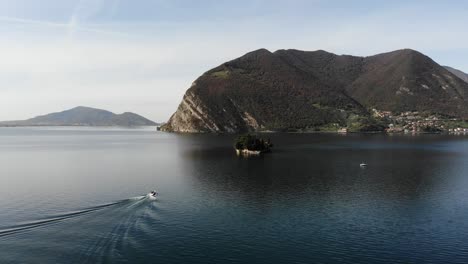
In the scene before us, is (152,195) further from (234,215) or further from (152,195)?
(234,215)

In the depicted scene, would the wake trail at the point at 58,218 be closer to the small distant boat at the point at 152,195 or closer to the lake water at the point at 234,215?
the lake water at the point at 234,215

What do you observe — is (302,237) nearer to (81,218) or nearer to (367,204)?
(367,204)

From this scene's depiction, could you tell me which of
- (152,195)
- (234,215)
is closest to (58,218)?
(152,195)

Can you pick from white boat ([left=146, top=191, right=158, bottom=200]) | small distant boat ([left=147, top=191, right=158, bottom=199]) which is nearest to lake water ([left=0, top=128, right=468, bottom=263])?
white boat ([left=146, top=191, right=158, bottom=200])

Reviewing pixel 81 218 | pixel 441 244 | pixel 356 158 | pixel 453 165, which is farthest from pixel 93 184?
pixel 453 165

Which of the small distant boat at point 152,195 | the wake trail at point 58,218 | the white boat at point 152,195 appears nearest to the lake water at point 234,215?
the wake trail at point 58,218

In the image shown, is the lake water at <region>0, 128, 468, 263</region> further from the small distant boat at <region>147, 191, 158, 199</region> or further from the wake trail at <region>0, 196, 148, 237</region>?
the small distant boat at <region>147, 191, 158, 199</region>
